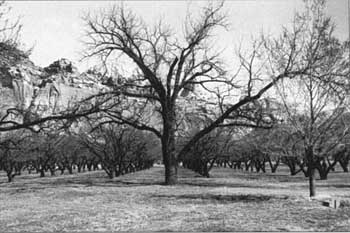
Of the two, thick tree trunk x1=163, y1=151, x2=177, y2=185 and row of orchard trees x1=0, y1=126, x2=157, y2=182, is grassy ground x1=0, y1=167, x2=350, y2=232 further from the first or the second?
row of orchard trees x1=0, y1=126, x2=157, y2=182

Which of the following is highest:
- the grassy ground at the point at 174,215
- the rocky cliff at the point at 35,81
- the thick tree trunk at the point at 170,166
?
the rocky cliff at the point at 35,81

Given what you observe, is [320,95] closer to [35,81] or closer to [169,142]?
[169,142]

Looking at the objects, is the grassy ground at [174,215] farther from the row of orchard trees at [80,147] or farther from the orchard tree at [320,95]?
the row of orchard trees at [80,147]

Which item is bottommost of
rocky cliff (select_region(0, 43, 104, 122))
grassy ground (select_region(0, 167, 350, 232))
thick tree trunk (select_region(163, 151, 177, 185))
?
grassy ground (select_region(0, 167, 350, 232))

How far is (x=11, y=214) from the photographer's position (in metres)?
9.55

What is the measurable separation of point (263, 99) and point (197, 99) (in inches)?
176

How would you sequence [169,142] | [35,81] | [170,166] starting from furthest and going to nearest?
[35,81] → [170,166] → [169,142]

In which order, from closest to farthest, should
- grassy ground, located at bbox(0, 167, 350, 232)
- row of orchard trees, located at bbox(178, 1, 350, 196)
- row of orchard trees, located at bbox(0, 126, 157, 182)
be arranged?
grassy ground, located at bbox(0, 167, 350, 232)
row of orchard trees, located at bbox(178, 1, 350, 196)
row of orchard trees, located at bbox(0, 126, 157, 182)

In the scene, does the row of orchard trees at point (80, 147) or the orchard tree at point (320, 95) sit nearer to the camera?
the orchard tree at point (320, 95)

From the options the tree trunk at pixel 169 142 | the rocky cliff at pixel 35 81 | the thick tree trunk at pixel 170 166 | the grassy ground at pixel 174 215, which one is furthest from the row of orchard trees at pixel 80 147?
the grassy ground at pixel 174 215

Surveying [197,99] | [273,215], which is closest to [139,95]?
[197,99]

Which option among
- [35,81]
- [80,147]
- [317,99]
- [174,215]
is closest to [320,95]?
[317,99]

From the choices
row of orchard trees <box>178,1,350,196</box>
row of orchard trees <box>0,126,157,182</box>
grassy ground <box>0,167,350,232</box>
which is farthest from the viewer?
row of orchard trees <box>0,126,157,182</box>

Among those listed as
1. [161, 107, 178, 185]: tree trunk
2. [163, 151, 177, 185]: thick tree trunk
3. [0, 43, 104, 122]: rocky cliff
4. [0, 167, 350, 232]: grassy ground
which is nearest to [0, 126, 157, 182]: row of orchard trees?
[0, 43, 104, 122]: rocky cliff
